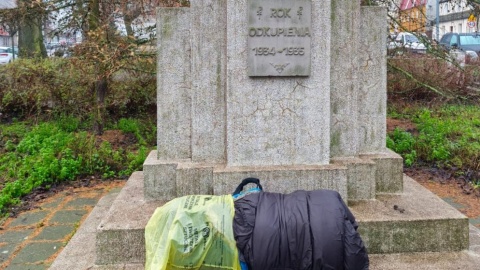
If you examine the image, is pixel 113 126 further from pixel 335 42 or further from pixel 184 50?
pixel 335 42

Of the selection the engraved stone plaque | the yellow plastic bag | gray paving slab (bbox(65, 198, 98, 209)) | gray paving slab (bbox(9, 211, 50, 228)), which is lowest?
gray paving slab (bbox(9, 211, 50, 228))

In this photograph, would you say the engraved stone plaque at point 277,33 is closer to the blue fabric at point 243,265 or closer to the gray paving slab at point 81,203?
the blue fabric at point 243,265

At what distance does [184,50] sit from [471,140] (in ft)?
18.8

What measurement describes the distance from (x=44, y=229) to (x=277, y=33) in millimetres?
3005

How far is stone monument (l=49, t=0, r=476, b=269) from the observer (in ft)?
12.3

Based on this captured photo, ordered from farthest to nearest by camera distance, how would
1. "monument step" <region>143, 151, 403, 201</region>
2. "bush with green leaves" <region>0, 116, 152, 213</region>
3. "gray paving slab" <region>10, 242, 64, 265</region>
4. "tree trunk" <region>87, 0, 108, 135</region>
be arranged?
1. "tree trunk" <region>87, 0, 108, 135</region>
2. "bush with green leaves" <region>0, 116, 152, 213</region>
3. "gray paving slab" <region>10, 242, 64, 265</region>
4. "monument step" <region>143, 151, 403, 201</region>

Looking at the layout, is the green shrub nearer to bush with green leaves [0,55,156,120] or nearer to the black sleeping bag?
bush with green leaves [0,55,156,120]

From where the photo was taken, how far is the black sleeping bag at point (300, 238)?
298 centimetres

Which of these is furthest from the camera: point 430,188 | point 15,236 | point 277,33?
point 430,188

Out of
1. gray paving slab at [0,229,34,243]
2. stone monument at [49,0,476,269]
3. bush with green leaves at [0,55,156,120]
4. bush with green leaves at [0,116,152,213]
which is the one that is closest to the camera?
stone monument at [49,0,476,269]

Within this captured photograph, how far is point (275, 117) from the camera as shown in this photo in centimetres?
398

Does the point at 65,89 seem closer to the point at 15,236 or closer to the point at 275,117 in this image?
the point at 15,236

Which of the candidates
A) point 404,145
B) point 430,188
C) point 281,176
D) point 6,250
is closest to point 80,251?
point 6,250

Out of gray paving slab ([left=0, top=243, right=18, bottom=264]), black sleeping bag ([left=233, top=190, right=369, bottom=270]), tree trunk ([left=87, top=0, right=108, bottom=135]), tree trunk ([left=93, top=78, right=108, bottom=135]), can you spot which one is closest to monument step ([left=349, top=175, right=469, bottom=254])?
black sleeping bag ([left=233, top=190, right=369, bottom=270])
